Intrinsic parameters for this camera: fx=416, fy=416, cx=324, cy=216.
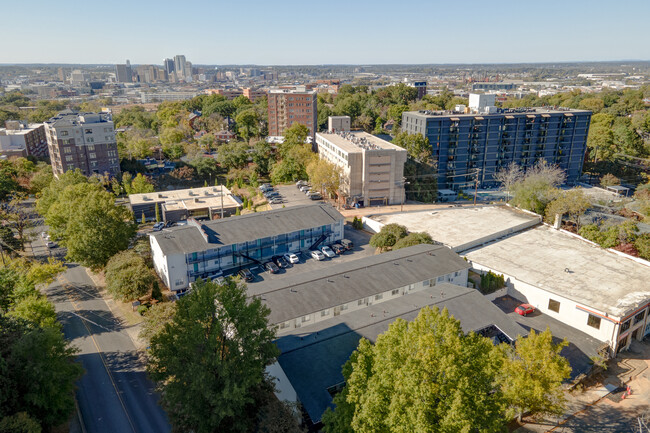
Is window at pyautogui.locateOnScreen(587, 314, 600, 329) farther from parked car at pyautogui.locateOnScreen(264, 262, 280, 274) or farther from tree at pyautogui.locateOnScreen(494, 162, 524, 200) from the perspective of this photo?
tree at pyautogui.locateOnScreen(494, 162, 524, 200)

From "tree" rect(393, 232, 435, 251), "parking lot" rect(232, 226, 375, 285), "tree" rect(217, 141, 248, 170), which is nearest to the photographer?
"parking lot" rect(232, 226, 375, 285)

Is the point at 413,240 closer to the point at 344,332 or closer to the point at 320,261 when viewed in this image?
the point at 320,261

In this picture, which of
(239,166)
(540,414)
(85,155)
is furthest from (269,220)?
(85,155)

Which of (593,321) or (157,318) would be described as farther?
(593,321)

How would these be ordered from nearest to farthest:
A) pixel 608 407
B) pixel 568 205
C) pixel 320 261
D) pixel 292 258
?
1. pixel 608 407
2. pixel 292 258
3. pixel 320 261
4. pixel 568 205

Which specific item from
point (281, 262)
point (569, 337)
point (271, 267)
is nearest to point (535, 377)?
point (569, 337)

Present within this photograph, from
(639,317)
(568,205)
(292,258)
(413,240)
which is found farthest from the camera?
(568,205)

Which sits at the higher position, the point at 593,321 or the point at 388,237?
the point at 388,237

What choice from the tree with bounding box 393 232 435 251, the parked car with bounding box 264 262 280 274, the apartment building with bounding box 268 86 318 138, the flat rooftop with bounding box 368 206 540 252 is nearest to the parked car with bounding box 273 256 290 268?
the parked car with bounding box 264 262 280 274
